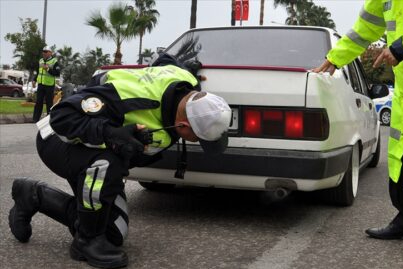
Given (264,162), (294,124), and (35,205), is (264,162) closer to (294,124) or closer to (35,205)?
(294,124)

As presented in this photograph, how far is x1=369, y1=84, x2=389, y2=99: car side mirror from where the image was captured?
5258 millimetres

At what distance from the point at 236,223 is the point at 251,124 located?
0.73 metres

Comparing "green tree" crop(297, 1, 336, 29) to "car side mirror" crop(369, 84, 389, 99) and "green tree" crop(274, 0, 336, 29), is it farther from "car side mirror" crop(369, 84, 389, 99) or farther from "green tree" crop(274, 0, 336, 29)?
"car side mirror" crop(369, 84, 389, 99)

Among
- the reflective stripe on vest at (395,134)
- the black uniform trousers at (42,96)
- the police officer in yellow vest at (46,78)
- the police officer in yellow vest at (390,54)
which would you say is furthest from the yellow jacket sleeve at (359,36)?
the black uniform trousers at (42,96)

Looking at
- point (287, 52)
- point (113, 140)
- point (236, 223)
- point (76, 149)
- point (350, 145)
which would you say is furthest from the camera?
point (287, 52)

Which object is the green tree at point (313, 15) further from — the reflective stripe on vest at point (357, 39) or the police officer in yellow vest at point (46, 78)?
the reflective stripe on vest at point (357, 39)

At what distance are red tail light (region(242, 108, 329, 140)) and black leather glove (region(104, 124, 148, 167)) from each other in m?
1.09

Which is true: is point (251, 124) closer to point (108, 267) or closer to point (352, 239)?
point (352, 239)

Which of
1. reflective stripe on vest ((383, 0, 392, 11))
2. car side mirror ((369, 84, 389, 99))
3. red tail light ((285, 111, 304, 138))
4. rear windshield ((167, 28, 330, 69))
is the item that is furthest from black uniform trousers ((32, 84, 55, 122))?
reflective stripe on vest ((383, 0, 392, 11))

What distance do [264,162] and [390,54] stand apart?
0.99 meters

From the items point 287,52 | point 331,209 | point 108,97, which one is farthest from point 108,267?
point 287,52

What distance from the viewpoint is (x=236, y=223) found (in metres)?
3.76

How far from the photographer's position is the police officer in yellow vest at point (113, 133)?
263 centimetres

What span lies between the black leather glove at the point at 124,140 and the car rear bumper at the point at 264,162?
98cm
